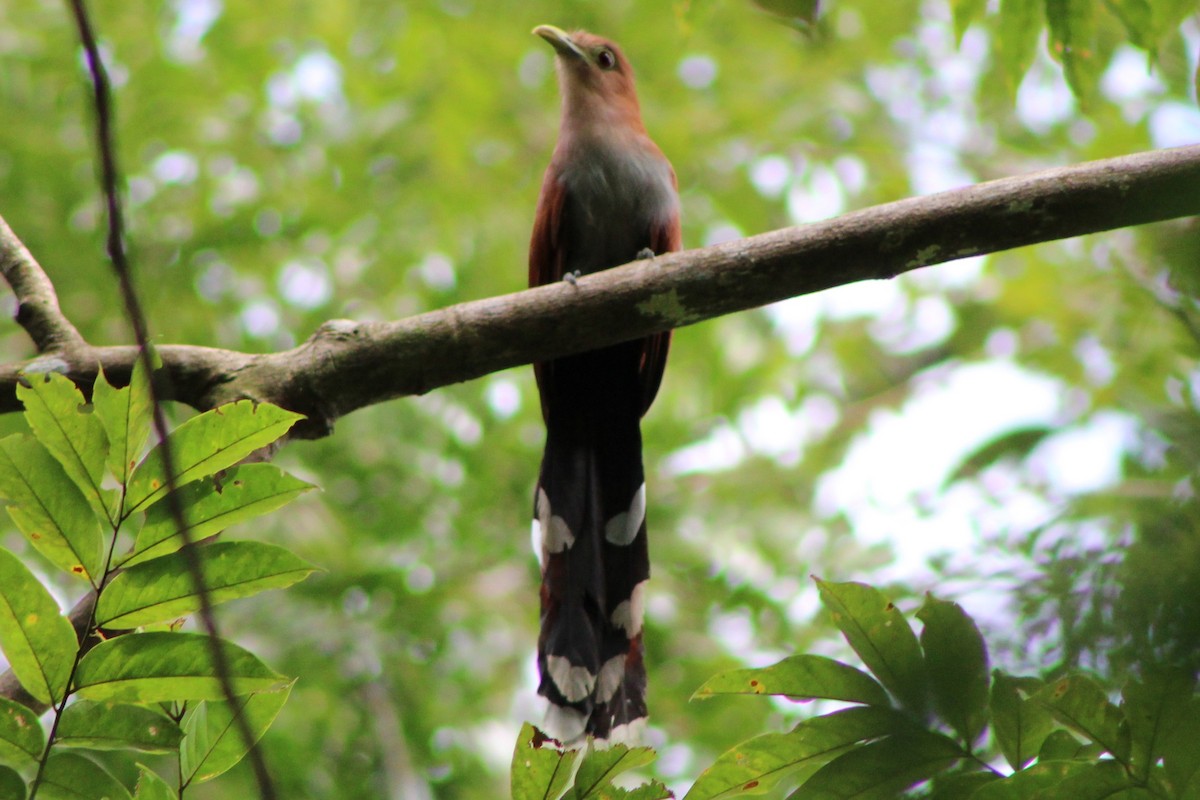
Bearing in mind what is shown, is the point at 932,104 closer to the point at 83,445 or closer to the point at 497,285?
the point at 497,285

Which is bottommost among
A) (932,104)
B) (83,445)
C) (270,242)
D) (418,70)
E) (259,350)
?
(83,445)

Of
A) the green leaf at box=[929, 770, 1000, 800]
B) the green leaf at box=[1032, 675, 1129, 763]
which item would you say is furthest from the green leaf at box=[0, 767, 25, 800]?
the green leaf at box=[1032, 675, 1129, 763]

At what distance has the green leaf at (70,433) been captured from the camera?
150 cm

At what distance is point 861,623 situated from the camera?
136cm

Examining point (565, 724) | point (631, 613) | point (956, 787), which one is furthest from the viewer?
point (631, 613)

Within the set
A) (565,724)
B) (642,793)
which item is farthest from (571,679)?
(642,793)

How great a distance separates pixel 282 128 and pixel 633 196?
297 centimetres

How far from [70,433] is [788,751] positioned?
1.08 meters

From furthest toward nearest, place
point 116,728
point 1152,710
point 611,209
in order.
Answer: point 611,209 < point 116,728 < point 1152,710

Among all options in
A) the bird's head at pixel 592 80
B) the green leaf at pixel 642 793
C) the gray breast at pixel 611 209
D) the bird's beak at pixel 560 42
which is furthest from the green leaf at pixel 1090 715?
the bird's beak at pixel 560 42

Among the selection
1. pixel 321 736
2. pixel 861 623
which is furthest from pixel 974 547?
pixel 321 736

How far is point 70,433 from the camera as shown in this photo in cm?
152

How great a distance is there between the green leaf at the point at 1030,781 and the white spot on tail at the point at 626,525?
1.93 metres

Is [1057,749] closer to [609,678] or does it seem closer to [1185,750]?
[1185,750]
